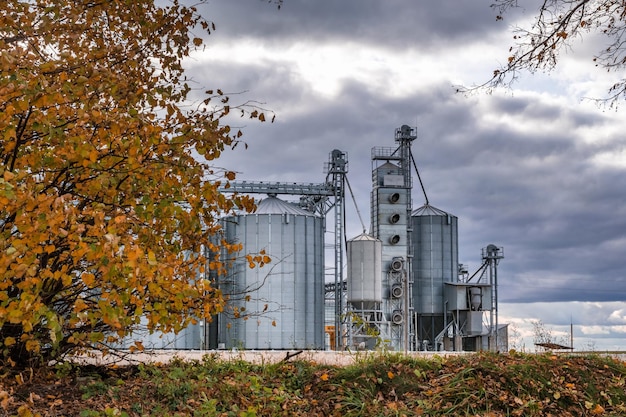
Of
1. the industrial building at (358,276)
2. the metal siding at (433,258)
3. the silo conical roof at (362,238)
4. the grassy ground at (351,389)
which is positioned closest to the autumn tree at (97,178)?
the grassy ground at (351,389)

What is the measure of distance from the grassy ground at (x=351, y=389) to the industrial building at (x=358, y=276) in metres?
21.1

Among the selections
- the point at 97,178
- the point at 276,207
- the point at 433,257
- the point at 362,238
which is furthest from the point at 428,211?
the point at 97,178

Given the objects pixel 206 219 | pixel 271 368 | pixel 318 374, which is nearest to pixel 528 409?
pixel 318 374

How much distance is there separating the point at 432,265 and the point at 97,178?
126 ft

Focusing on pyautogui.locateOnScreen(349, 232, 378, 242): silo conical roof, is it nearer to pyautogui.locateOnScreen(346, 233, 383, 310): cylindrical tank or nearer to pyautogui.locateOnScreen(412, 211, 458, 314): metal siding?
pyautogui.locateOnScreen(346, 233, 383, 310): cylindrical tank

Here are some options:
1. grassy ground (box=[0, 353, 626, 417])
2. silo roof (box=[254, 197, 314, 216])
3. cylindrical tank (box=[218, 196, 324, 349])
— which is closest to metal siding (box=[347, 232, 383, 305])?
cylindrical tank (box=[218, 196, 324, 349])

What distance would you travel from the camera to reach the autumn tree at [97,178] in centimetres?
658

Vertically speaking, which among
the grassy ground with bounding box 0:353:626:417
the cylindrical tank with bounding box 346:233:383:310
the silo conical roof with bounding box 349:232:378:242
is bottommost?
the grassy ground with bounding box 0:353:626:417

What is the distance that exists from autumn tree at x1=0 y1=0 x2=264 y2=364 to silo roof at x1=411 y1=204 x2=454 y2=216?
3604 centimetres

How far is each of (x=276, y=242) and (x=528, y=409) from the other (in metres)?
27.5

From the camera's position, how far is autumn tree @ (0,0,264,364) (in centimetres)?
658

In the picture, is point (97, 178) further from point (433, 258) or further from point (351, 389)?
point (433, 258)

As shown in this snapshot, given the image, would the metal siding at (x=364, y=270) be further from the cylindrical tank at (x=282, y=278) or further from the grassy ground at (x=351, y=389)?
the grassy ground at (x=351, y=389)

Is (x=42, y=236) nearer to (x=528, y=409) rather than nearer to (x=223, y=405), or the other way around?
(x=223, y=405)
